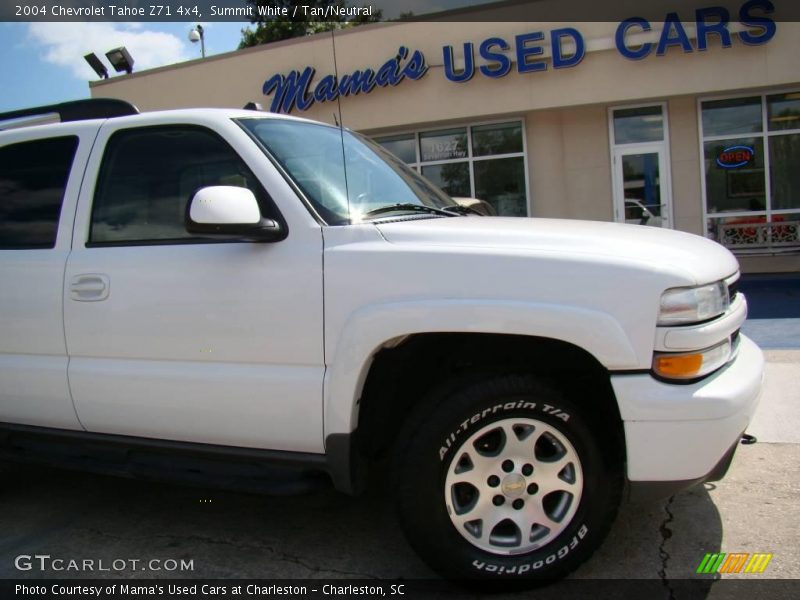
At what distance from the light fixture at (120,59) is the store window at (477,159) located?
19.2 ft

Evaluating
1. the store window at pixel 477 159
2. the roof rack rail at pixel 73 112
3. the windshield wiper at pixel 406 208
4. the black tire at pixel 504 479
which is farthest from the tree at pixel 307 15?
the store window at pixel 477 159

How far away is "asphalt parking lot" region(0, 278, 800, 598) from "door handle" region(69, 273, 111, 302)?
1212mm

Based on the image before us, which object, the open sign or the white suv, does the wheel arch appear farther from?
the open sign

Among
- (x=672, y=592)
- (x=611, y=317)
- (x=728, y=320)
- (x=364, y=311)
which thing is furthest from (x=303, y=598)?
(x=728, y=320)

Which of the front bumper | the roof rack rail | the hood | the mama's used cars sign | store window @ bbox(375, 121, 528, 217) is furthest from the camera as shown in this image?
store window @ bbox(375, 121, 528, 217)

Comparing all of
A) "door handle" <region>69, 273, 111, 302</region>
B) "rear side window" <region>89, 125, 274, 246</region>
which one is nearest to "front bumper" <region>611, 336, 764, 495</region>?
"rear side window" <region>89, 125, 274, 246</region>

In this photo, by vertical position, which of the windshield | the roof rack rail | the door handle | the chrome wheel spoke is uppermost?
the roof rack rail

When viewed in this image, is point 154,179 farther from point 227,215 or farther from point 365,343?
point 365,343

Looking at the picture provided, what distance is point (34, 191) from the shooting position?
3.40 meters

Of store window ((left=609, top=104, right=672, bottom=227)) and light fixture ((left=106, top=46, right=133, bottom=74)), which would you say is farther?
light fixture ((left=106, top=46, right=133, bottom=74))

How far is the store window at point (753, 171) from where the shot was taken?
11766 millimetres

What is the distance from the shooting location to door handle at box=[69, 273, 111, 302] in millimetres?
2998

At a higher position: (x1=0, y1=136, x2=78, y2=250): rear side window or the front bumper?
(x1=0, y1=136, x2=78, y2=250): rear side window

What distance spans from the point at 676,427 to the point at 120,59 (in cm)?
1505
